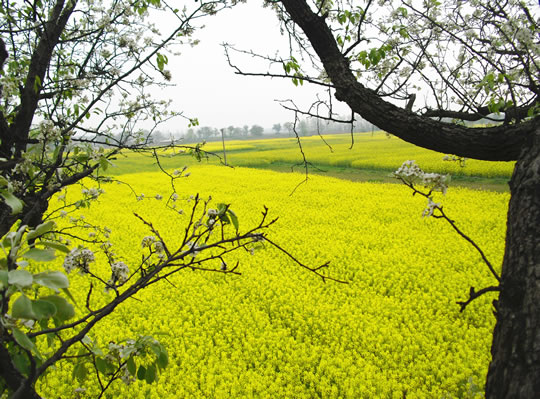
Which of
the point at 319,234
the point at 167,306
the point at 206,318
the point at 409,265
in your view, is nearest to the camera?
the point at 206,318

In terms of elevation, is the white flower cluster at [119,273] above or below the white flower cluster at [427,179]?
below

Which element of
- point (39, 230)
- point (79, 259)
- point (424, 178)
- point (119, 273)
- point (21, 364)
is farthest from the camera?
point (119, 273)

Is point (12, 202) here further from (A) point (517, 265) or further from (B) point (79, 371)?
(A) point (517, 265)

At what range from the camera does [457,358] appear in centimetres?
440

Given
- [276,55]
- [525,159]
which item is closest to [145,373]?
[525,159]

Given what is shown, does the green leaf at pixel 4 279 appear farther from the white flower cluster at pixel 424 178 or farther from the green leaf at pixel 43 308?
the white flower cluster at pixel 424 178

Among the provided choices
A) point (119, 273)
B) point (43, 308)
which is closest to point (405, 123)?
point (119, 273)

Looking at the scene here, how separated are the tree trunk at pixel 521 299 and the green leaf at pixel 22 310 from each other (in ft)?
3.70

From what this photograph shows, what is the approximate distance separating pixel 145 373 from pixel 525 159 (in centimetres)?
156

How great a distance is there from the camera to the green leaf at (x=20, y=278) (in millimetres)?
671

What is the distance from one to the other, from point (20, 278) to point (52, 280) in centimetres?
7

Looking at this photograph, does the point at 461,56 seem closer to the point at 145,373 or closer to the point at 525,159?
the point at 525,159

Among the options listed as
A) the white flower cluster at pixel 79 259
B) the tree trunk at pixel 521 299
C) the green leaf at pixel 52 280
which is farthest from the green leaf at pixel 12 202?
the tree trunk at pixel 521 299

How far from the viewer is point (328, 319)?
5.46 metres
